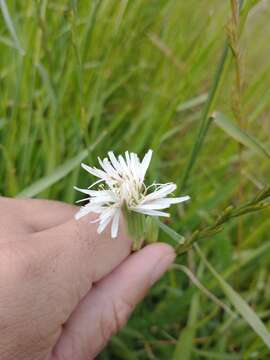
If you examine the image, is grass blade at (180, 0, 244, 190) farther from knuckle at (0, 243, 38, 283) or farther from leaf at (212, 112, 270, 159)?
knuckle at (0, 243, 38, 283)

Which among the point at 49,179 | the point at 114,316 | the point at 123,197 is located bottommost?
the point at 114,316

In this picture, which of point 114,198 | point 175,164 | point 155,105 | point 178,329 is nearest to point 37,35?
point 155,105

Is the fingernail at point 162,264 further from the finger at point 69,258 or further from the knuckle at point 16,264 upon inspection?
the knuckle at point 16,264

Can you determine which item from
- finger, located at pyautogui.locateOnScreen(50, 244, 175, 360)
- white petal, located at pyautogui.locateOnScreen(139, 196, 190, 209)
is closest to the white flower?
white petal, located at pyautogui.locateOnScreen(139, 196, 190, 209)

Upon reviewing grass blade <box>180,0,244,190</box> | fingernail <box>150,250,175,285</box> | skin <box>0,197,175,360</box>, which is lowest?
fingernail <box>150,250,175,285</box>

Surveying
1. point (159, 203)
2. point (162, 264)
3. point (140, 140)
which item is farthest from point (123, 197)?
point (140, 140)

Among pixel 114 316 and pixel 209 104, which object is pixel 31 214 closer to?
pixel 114 316

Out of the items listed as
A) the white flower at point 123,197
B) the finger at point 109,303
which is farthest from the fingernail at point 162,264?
the white flower at point 123,197

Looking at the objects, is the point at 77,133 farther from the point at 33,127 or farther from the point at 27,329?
the point at 27,329
